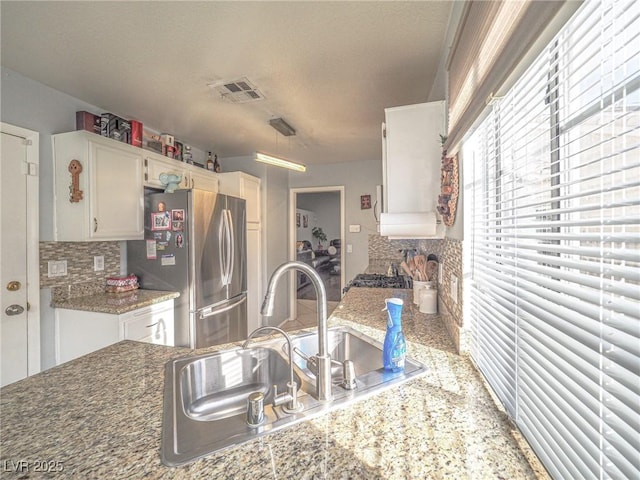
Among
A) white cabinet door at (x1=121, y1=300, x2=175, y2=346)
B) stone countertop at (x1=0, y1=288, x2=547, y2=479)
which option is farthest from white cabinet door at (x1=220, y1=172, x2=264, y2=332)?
stone countertop at (x1=0, y1=288, x2=547, y2=479)

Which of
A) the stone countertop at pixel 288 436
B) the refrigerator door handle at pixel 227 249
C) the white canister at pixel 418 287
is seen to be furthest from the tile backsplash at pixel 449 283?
the refrigerator door handle at pixel 227 249

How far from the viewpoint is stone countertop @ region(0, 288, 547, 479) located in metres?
0.58

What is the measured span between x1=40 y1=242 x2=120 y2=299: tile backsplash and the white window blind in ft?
9.24

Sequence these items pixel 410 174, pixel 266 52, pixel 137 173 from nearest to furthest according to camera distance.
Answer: pixel 410 174, pixel 266 52, pixel 137 173

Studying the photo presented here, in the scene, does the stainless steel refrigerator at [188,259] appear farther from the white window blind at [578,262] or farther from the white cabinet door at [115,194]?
the white window blind at [578,262]

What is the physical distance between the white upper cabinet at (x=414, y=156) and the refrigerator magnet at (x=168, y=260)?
1989 millimetres

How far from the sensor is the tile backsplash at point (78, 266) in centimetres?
209

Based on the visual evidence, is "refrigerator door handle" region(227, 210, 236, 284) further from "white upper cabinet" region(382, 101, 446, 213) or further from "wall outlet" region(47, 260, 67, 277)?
"white upper cabinet" region(382, 101, 446, 213)

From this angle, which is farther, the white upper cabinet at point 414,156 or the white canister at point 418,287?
the white canister at point 418,287

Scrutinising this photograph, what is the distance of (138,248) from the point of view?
262cm

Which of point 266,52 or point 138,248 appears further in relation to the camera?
point 138,248

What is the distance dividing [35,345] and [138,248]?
0.98m

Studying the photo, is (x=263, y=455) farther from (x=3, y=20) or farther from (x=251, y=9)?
(x=3, y=20)

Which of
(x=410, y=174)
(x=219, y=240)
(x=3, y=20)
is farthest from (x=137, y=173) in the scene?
(x=410, y=174)
